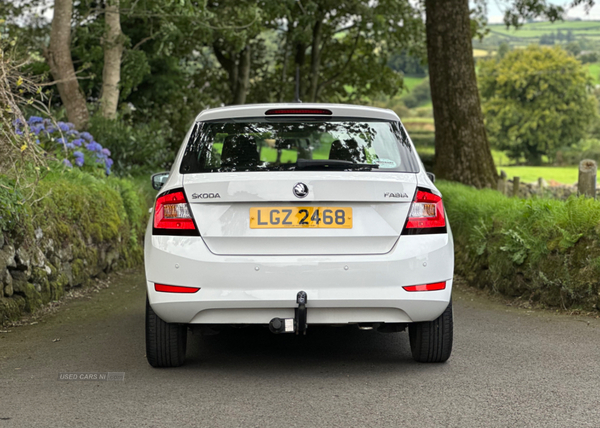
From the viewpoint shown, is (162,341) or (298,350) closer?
(162,341)

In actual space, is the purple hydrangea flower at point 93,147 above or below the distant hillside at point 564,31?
below

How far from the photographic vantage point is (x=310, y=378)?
5.29 m

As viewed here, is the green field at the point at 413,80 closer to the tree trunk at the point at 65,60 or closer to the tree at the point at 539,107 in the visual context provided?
the tree at the point at 539,107

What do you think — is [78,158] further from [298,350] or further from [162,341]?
[162,341]

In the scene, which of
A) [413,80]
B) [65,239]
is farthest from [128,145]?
[413,80]

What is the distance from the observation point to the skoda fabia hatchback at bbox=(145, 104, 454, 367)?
195 inches

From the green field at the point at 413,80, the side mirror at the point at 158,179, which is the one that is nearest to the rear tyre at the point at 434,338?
the side mirror at the point at 158,179

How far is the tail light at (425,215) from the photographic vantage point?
5113 millimetres

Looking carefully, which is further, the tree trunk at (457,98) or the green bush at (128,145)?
the green bush at (128,145)

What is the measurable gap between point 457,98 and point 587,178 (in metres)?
4.55

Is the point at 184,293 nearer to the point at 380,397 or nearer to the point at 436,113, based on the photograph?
the point at 380,397

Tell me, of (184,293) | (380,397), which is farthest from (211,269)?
(380,397)

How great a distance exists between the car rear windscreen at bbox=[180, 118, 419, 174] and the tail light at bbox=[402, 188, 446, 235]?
0.71ft

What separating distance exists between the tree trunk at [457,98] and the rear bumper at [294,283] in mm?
10044
